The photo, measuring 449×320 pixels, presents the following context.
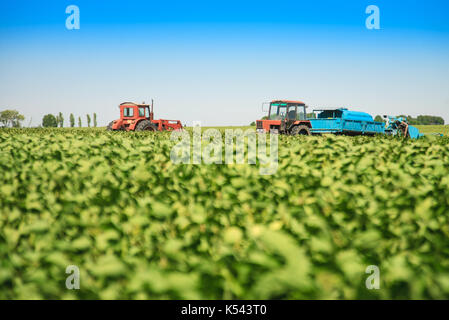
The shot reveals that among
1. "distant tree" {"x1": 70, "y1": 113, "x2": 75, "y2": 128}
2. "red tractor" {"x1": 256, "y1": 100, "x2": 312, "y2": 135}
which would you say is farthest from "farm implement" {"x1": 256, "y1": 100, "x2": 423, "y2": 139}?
"distant tree" {"x1": 70, "y1": 113, "x2": 75, "y2": 128}

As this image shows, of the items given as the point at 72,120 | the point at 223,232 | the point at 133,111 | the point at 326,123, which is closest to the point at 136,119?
the point at 133,111

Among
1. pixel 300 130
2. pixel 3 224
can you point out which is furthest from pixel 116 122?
pixel 3 224

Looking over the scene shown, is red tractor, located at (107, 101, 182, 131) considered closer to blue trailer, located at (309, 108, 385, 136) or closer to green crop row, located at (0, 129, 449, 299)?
blue trailer, located at (309, 108, 385, 136)

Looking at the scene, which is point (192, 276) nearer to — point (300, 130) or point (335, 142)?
point (335, 142)

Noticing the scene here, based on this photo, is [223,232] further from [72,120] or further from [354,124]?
[72,120]

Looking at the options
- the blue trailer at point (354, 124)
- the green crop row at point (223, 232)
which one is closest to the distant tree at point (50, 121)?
the blue trailer at point (354, 124)

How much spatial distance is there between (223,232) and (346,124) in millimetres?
16558

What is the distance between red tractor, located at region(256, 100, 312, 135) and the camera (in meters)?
17.8

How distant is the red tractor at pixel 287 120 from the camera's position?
17.8 m

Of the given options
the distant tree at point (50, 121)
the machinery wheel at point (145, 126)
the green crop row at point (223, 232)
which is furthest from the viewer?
the distant tree at point (50, 121)

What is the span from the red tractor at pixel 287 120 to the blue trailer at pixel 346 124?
61cm

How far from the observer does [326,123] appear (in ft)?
58.8

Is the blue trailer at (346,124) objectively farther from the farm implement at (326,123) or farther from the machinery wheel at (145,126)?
the machinery wheel at (145,126)

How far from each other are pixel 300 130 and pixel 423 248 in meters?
16.3
